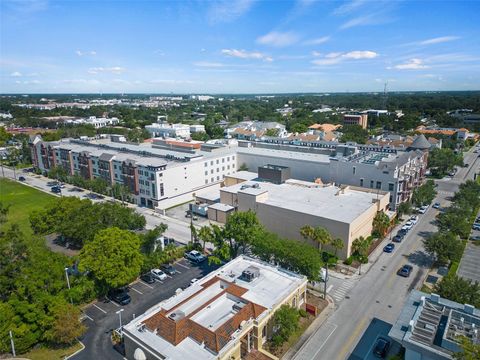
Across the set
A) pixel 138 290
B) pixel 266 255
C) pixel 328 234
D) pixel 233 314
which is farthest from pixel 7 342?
pixel 328 234

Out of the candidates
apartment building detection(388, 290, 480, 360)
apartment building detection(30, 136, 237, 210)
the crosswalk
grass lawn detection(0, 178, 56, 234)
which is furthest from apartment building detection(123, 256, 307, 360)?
grass lawn detection(0, 178, 56, 234)

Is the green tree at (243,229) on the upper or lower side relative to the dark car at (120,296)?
upper

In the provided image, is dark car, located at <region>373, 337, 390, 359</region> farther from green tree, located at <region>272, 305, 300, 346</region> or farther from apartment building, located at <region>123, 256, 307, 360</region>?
apartment building, located at <region>123, 256, 307, 360</region>

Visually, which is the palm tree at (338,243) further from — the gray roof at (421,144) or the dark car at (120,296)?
the gray roof at (421,144)

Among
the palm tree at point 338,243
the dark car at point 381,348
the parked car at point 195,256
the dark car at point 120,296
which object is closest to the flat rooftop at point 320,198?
the palm tree at point 338,243

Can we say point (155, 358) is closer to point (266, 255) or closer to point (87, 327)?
point (87, 327)
